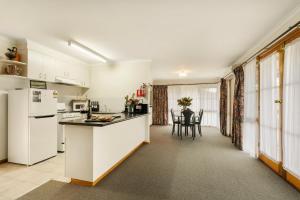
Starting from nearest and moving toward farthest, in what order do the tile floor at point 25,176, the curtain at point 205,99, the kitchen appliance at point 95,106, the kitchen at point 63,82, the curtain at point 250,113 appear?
1. the tile floor at point 25,176
2. the kitchen at point 63,82
3. the curtain at point 250,113
4. the kitchen appliance at point 95,106
5. the curtain at point 205,99

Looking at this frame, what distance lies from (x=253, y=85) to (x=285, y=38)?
1362 millimetres

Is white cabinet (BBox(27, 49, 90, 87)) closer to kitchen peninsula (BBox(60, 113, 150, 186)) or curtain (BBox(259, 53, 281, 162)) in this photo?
kitchen peninsula (BBox(60, 113, 150, 186))

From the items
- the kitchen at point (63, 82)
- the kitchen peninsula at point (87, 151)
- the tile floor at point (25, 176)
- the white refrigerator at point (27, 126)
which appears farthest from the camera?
the kitchen at point (63, 82)

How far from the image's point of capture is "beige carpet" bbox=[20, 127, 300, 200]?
203 centimetres

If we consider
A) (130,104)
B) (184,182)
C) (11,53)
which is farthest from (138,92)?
(11,53)

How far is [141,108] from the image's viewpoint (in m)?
4.57

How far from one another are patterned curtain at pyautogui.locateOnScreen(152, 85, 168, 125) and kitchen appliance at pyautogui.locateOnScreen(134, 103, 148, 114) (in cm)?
399

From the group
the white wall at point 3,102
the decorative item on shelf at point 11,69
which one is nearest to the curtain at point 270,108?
the decorative item on shelf at point 11,69

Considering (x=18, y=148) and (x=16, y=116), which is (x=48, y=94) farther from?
(x=18, y=148)

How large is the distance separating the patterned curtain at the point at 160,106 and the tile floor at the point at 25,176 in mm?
5866

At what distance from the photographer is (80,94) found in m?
5.18

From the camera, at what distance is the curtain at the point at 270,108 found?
2.71m

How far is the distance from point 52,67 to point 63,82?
450mm

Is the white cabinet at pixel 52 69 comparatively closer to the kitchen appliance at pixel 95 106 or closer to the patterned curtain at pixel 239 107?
the kitchen appliance at pixel 95 106
